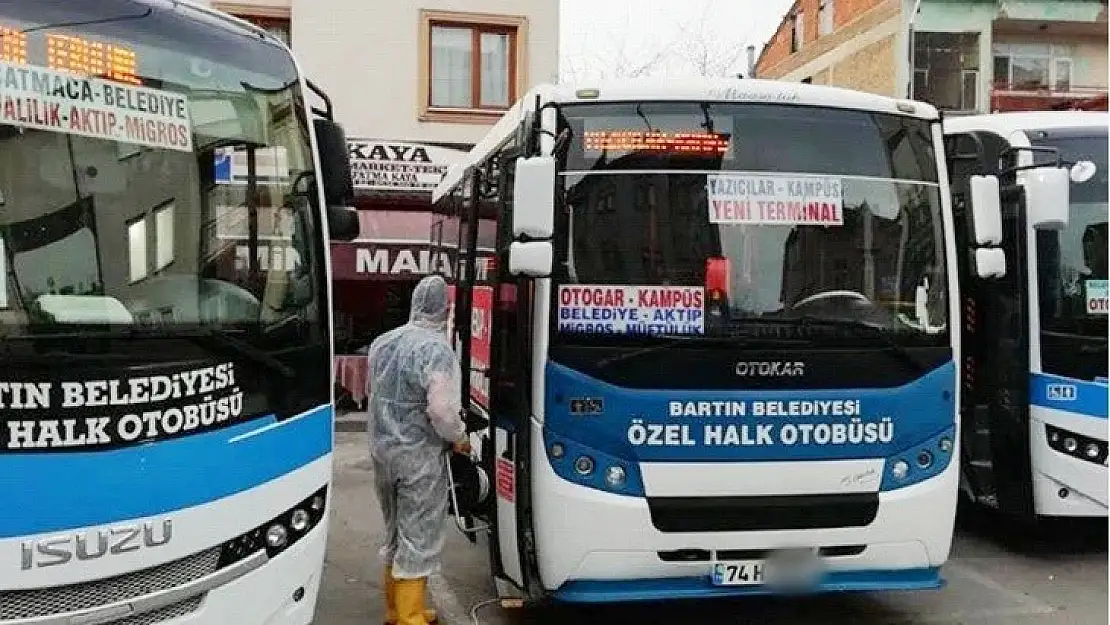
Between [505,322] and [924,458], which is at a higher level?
[505,322]

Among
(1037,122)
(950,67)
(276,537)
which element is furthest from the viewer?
(950,67)

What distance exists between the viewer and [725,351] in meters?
5.43

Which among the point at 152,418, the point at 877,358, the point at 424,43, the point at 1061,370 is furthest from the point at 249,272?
the point at 424,43

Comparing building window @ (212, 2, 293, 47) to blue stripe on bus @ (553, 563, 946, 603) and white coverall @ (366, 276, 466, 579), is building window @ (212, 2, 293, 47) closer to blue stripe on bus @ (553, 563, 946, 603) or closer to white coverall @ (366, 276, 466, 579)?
white coverall @ (366, 276, 466, 579)

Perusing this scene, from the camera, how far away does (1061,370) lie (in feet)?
23.5

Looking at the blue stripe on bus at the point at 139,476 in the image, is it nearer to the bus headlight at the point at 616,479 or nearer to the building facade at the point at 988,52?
the bus headlight at the point at 616,479

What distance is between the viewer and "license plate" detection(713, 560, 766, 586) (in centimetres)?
546

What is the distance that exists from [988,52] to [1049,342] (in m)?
24.4

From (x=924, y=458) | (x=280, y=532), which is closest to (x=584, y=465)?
(x=280, y=532)

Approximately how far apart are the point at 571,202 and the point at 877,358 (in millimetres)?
1701

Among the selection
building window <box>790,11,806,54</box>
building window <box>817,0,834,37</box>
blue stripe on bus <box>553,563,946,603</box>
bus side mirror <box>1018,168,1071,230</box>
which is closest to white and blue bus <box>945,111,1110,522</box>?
bus side mirror <box>1018,168,1071,230</box>

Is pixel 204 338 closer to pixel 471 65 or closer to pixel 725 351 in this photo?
pixel 725 351

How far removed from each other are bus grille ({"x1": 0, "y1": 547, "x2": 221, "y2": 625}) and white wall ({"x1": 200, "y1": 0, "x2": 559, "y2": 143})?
13.3m

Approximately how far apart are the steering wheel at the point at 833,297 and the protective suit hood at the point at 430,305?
1772 millimetres
